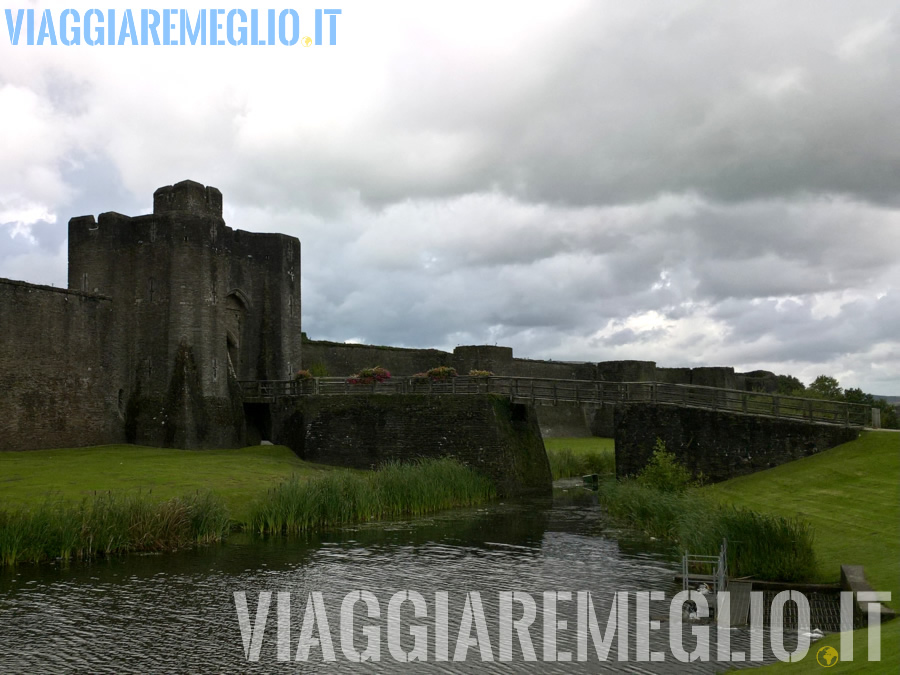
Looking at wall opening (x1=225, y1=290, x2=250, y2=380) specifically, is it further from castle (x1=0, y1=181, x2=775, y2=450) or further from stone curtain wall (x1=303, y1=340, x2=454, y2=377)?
stone curtain wall (x1=303, y1=340, x2=454, y2=377)

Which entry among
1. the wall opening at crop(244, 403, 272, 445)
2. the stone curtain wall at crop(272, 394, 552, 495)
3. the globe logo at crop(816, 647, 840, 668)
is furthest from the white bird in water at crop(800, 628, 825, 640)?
the wall opening at crop(244, 403, 272, 445)

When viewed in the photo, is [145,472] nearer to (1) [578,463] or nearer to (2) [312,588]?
(2) [312,588]

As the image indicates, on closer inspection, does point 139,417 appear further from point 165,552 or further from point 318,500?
point 165,552

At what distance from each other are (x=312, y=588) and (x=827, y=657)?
837cm

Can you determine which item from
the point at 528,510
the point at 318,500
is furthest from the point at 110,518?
the point at 528,510

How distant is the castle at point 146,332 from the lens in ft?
100

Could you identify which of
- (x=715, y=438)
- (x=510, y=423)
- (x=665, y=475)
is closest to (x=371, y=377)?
(x=510, y=423)

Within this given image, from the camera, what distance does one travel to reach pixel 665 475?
23.1m

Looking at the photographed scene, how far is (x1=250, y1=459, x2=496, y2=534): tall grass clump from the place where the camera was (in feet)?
68.0

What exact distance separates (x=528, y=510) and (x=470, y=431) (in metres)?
5.65

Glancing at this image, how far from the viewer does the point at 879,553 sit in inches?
549

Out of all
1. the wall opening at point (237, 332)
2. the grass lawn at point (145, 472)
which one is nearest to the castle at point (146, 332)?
the wall opening at point (237, 332)

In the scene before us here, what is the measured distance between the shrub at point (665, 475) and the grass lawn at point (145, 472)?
35.2ft

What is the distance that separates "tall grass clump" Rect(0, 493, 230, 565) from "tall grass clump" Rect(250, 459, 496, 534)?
1600 millimetres
